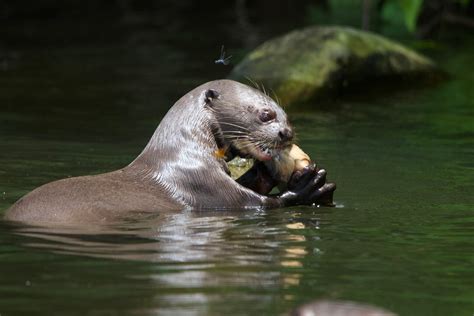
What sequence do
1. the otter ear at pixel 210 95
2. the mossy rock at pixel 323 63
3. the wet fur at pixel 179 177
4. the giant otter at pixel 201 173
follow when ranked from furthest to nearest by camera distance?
1. the mossy rock at pixel 323 63
2. the otter ear at pixel 210 95
3. the giant otter at pixel 201 173
4. the wet fur at pixel 179 177

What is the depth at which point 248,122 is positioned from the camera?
677 centimetres

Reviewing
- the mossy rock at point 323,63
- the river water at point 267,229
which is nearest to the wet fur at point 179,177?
the river water at point 267,229

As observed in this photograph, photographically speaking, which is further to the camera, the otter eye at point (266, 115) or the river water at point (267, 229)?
the otter eye at point (266, 115)

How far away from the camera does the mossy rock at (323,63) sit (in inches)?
434

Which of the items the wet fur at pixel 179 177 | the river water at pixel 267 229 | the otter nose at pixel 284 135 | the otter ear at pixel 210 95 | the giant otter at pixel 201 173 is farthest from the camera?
the otter ear at pixel 210 95

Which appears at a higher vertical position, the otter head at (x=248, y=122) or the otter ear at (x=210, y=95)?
the otter ear at (x=210, y=95)

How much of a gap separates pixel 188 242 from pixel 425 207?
5.46 feet

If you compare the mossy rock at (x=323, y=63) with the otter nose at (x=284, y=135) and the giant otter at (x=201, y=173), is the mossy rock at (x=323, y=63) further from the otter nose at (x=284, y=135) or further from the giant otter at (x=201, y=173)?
the otter nose at (x=284, y=135)

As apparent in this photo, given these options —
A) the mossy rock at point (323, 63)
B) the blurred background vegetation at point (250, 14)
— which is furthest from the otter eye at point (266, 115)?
the blurred background vegetation at point (250, 14)

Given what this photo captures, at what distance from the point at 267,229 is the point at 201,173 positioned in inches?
26.0

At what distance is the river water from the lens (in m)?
4.71

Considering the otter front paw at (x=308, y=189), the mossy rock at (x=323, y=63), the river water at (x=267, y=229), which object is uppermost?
the mossy rock at (x=323, y=63)

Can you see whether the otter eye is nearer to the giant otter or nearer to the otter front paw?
the giant otter

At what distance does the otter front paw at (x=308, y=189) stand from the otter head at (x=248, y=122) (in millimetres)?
225
